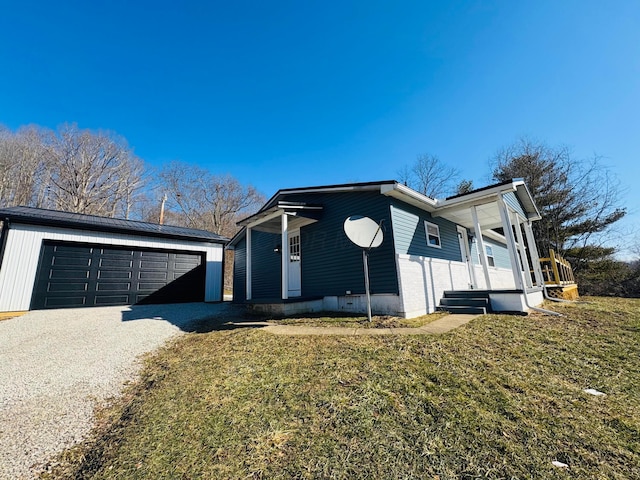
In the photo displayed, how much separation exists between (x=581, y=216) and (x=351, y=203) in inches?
691

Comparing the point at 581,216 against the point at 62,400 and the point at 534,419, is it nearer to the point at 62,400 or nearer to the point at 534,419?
the point at 534,419

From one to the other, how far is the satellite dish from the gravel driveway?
Answer: 480cm

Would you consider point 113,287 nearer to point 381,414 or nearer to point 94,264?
point 94,264

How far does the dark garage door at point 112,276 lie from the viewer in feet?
26.9

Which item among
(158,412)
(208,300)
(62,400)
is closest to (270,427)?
(158,412)

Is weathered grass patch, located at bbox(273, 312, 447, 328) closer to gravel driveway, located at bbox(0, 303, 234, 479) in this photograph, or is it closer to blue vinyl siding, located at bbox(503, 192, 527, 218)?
gravel driveway, located at bbox(0, 303, 234, 479)

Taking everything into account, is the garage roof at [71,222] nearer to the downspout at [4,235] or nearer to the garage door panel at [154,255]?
the downspout at [4,235]

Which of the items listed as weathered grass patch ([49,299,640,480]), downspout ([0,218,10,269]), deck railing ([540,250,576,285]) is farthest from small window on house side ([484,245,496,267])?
downspout ([0,218,10,269])

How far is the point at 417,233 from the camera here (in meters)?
7.67

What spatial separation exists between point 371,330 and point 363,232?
2543mm

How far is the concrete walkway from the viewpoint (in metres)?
4.75

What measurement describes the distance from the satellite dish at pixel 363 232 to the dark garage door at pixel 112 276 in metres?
8.24

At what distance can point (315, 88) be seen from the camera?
11.3m

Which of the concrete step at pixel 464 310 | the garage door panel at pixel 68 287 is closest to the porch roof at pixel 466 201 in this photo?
the concrete step at pixel 464 310
